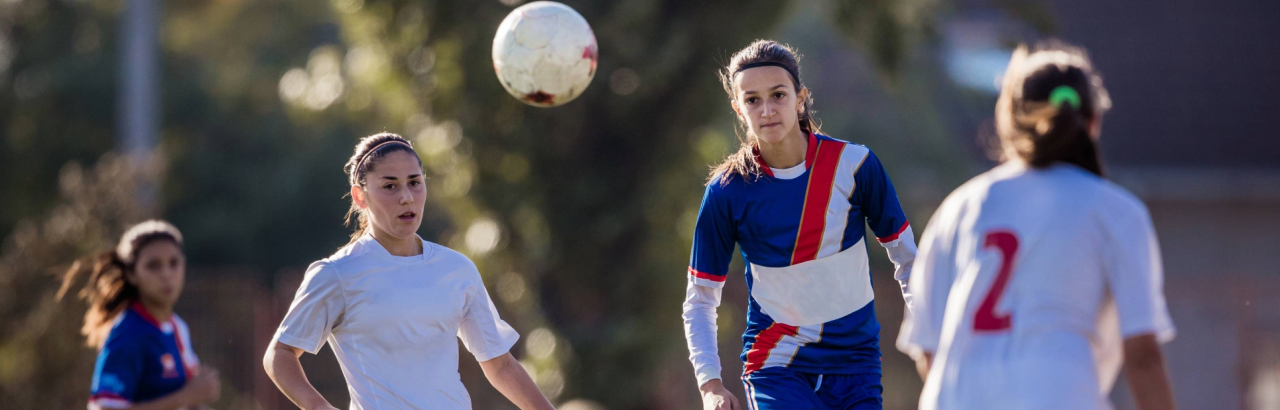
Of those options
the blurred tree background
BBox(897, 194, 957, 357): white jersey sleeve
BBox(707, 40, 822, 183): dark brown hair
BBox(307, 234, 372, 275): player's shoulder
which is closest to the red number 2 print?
BBox(897, 194, 957, 357): white jersey sleeve

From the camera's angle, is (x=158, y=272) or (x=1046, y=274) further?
(x=158, y=272)

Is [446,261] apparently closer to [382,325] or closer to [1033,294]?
[382,325]

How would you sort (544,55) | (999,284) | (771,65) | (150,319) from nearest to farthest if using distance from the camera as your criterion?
(999,284) → (771,65) → (544,55) → (150,319)

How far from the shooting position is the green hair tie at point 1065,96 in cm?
294

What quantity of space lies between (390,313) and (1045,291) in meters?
2.15

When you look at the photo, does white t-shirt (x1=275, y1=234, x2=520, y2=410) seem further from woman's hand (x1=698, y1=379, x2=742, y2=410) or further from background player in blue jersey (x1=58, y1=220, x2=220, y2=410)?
background player in blue jersey (x1=58, y1=220, x2=220, y2=410)

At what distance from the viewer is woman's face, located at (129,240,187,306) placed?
602 centimetres

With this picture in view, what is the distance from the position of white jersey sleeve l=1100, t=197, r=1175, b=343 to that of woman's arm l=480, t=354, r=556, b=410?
2.15 metres

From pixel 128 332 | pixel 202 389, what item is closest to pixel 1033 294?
pixel 202 389

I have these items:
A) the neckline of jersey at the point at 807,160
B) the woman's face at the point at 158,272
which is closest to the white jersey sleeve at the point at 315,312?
the neckline of jersey at the point at 807,160

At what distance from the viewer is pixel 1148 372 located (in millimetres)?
2789

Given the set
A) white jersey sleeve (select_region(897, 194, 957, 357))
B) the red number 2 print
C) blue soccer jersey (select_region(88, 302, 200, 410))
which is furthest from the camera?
blue soccer jersey (select_region(88, 302, 200, 410))

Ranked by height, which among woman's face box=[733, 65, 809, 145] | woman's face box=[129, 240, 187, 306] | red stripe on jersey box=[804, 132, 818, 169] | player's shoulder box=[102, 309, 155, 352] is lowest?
player's shoulder box=[102, 309, 155, 352]

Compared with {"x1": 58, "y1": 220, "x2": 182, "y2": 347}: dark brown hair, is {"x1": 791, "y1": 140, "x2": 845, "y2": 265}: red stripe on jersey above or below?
above
